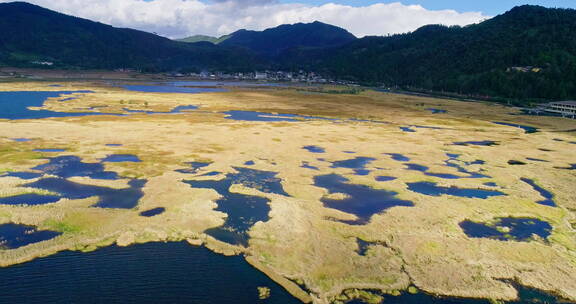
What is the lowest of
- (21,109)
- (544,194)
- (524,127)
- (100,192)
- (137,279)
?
(137,279)

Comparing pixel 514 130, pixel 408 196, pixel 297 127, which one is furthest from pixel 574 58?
pixel 408 196

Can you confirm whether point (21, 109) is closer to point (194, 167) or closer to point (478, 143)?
point (194, 167)

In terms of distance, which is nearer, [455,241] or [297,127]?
[455,241]

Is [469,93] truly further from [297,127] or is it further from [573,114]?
[297,127]

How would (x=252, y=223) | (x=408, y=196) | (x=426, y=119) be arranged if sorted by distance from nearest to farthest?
(x=252, y=223) < (x=408, y=196) < (x=426, y=119)

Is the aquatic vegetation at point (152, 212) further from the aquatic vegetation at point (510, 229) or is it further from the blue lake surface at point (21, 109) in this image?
the blue lake surface at point (21, 109)

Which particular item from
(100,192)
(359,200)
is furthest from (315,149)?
(100,192)

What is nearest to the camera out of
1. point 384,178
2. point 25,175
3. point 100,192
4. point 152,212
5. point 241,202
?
point 152,212

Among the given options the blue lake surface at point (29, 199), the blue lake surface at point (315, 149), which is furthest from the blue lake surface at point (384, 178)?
the blue lake surface at point (29, 199)
